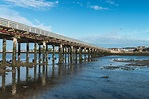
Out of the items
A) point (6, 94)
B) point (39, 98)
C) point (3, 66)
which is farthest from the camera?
point (3, 66)

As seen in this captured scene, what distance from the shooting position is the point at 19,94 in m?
20.3

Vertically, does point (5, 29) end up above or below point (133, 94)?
above

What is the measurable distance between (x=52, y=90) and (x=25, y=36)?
44.7ft

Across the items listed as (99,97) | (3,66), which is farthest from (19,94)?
(3,66)

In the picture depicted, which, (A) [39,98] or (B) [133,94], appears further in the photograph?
(B) [133,94]

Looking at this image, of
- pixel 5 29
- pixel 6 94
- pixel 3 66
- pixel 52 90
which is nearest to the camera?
pixel 6 94

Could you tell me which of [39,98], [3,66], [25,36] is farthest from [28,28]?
[39,98]

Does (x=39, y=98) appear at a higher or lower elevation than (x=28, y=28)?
lower

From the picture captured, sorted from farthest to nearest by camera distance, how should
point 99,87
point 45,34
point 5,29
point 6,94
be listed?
point 45,34 → point 5,29 → point 99,87 → point 6,94

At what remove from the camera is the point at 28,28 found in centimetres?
3503

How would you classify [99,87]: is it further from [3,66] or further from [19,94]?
[3,66]

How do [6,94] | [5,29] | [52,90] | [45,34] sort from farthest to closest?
[45,34] → [5,29] → [52,90] → [6,94]

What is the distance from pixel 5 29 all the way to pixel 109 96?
48.5 ft

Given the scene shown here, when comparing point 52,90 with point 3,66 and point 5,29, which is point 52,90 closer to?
point 5,29
